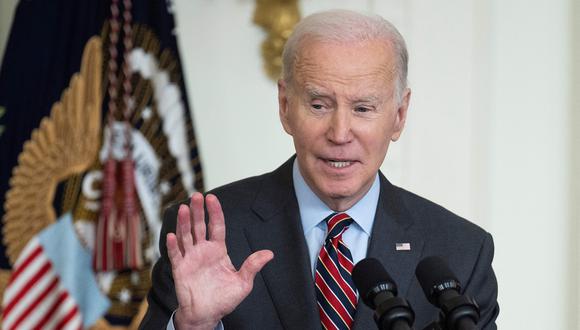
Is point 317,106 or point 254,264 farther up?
point 317,106

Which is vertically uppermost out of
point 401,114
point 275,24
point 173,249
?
point 275,24

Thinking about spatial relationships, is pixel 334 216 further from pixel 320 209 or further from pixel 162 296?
pixel 162 296

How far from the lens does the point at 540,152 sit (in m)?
4.12

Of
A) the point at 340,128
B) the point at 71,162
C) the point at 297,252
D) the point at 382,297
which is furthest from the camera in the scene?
the point at 71,162

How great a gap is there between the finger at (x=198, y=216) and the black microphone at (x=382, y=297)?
39 centimetres

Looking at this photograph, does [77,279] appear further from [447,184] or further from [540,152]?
[540,152]

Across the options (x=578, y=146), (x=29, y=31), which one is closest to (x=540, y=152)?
(x=578, y=146)

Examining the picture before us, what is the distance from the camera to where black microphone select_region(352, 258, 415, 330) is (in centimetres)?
152

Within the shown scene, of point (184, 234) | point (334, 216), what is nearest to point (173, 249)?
point (184, 234)

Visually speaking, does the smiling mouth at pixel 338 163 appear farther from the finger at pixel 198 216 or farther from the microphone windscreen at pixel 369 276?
the microphone windscreen at pixel 369 276

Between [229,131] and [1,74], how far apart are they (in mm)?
1072

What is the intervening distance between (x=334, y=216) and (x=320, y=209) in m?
0.06

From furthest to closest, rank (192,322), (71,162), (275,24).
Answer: (275,24), (71,162), (192,322)

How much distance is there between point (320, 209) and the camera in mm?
2395
